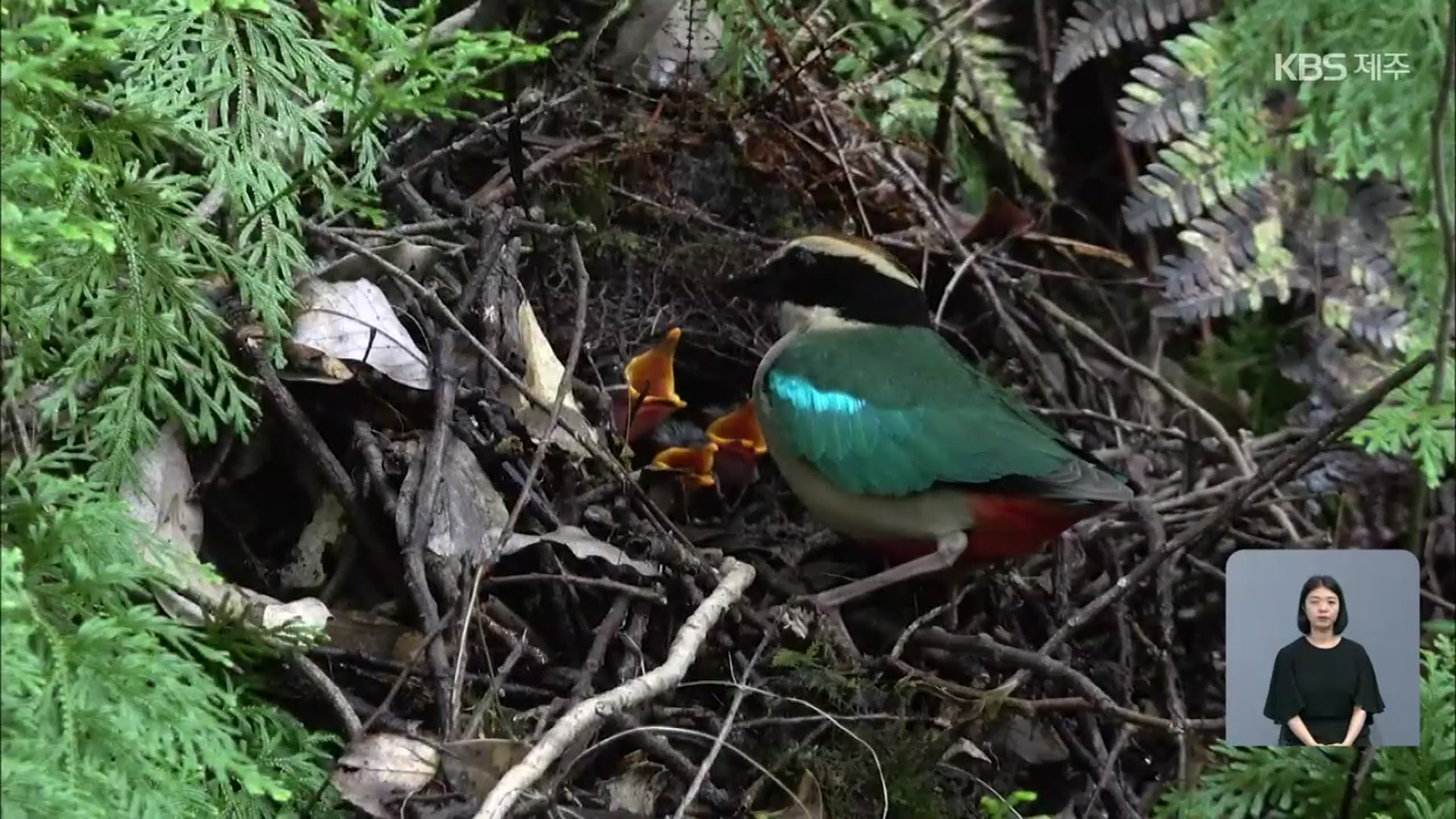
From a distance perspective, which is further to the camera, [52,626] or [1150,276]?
[1150,276]

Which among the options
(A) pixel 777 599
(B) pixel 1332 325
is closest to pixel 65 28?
(A) pixel 777 599

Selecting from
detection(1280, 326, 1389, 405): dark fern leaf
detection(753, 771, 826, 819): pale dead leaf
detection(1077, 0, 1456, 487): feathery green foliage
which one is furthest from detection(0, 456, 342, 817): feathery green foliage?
detection(1280, 326, 1389, 405): dark fern leaf

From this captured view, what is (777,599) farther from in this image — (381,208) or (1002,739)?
(381,208)

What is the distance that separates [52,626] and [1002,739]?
1.27m

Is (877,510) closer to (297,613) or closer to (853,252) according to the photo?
(853,252)

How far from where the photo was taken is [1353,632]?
1.67 metres

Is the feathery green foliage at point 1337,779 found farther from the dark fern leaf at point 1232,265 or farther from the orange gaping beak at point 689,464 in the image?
the dark fern leaf at point 1232,265

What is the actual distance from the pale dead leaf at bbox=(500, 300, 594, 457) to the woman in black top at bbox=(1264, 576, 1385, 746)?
1.01 meters

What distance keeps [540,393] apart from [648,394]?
0.20 meters

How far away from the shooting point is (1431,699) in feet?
5.68

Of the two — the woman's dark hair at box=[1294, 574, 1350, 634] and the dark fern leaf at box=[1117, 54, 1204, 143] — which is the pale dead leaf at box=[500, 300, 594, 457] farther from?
the dark fern leaf at box=[1117, 54, 1204, 143]

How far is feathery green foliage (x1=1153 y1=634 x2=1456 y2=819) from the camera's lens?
1697 mm

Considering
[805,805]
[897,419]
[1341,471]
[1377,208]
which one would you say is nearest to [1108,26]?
[1377,208]

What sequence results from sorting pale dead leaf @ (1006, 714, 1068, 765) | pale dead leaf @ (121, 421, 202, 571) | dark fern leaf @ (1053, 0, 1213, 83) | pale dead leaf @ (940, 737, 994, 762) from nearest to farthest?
pale dead leaf @ (121, 421, 202, 571), pale dead leaf @ (940, 737, 994, 762), pale dead leaf @ (1006, 714, 1068, 765), dark fern leaf @ (1053, 0, 1213, 83)
